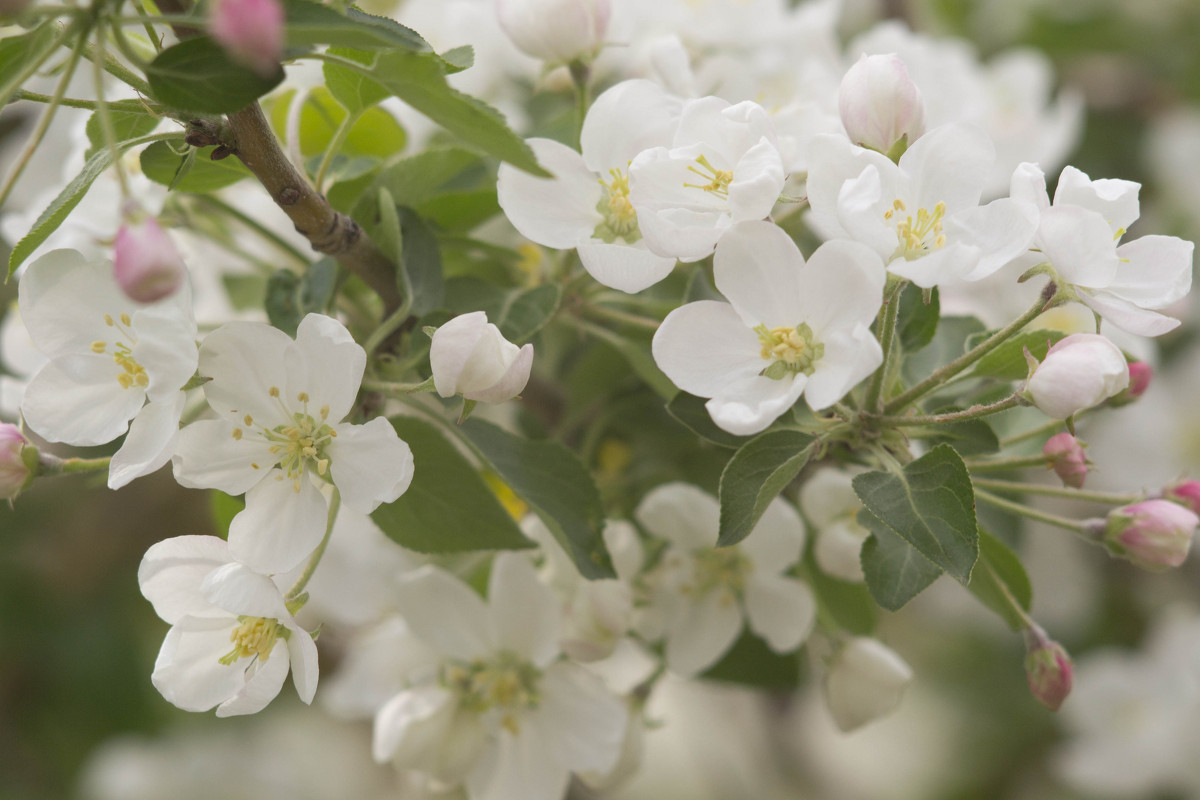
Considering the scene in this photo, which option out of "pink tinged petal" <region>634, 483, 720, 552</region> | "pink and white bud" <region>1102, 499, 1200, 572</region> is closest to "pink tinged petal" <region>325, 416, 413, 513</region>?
"pink tinged petal" <region>634, 483, 720, 552</region>

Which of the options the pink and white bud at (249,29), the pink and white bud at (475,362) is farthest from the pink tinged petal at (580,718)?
the pink and white bud at (249,29)

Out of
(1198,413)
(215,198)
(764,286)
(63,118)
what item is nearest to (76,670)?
(63,118)

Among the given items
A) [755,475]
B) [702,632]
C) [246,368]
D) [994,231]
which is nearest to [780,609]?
[702,632]

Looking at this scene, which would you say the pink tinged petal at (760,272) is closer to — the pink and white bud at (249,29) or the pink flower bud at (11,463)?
the pink and white bud at (249,29)

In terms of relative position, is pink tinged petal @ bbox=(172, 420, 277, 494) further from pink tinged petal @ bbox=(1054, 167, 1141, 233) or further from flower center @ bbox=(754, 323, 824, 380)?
pink tinged petal @ bbox=(1054, 167, 1141, 233)

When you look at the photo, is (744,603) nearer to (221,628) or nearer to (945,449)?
(945,449)

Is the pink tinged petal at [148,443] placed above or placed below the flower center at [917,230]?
below
